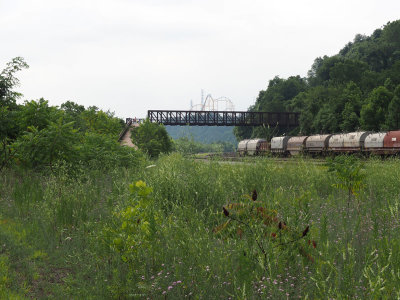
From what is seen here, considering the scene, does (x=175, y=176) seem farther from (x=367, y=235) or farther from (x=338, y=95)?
(x=338, y=95)

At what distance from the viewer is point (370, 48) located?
100375 millimetres

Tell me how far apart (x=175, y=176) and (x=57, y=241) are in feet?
11.7

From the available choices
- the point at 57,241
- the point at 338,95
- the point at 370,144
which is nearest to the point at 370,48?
the point at 338,95

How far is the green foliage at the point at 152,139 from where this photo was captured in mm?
32903

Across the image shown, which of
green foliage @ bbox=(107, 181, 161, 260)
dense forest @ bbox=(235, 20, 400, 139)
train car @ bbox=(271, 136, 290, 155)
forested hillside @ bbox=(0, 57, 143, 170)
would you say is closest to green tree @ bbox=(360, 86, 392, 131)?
dense forest @ bbox=(235, 20, 400, 139)

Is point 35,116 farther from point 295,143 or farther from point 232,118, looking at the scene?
point 232,118

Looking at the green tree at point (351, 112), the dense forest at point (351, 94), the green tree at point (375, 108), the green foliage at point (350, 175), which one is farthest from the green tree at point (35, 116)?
the green tree at point (351, 112)

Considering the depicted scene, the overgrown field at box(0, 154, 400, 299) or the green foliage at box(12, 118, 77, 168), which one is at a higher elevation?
the green foliage at box(12, 118, 77, 168)

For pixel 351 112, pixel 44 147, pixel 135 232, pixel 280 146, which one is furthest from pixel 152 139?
pixel 351 112

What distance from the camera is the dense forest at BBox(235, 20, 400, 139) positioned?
192 ft

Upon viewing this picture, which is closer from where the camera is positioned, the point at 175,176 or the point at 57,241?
the point at 57,241

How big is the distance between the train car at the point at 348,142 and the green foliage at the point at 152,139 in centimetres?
1797

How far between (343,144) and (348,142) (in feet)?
2.91

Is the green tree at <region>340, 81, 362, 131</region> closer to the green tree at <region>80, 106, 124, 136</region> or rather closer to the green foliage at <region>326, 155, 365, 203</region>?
the green tree at <region>80, 106, 124, 136</region>
